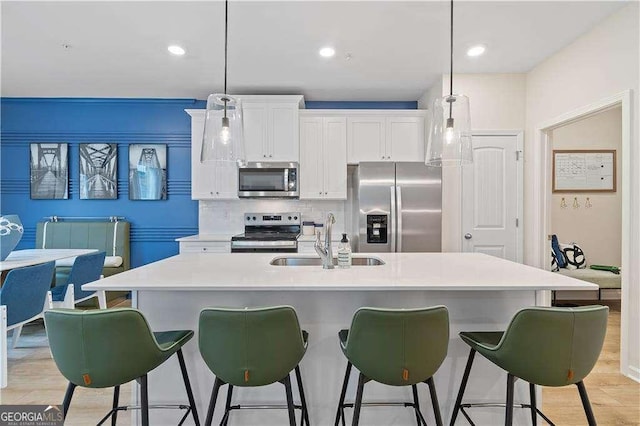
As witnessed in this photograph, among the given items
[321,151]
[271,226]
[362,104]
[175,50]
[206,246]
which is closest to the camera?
[175,50]

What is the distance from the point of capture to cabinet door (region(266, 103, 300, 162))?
13.9 feet

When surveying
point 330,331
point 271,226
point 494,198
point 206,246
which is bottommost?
point 330,331

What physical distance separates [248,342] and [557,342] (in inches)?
47.5

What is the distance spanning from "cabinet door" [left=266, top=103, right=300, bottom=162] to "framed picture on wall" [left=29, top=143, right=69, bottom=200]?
279 centimetres

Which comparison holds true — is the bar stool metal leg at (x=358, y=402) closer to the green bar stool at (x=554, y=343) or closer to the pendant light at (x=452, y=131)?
the green bar stool at (x=554, y=343)

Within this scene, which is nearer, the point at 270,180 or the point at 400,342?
the point at 400,342

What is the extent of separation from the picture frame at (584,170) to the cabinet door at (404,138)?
186cm

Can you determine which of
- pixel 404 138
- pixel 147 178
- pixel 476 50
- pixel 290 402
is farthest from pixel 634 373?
pixel 147 178

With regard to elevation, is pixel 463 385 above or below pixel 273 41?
below

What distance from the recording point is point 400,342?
1.40m

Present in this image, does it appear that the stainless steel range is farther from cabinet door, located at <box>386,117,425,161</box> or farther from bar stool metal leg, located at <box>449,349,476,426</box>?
bar stool metal leg, located at <box>449,349,476,426</box>

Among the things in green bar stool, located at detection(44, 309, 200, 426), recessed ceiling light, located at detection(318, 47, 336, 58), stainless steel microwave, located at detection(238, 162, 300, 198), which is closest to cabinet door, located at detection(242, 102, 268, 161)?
stainless steel microwave, located at detection(238, 162, 300, 198)

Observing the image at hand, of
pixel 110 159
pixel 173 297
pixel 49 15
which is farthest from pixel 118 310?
pixel 110 159
